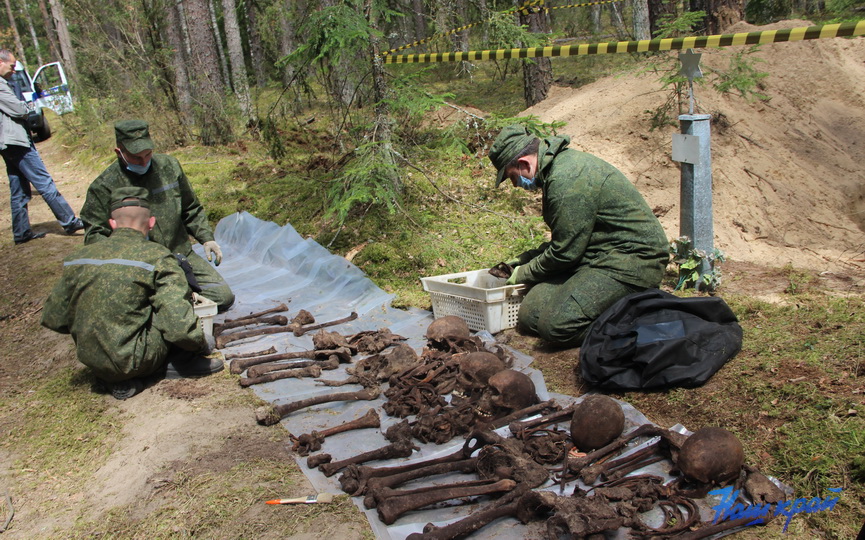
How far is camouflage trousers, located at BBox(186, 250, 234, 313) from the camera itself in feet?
20.8

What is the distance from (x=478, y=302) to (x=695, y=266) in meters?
2.08

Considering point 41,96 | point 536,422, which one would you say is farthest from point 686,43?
point 41,96

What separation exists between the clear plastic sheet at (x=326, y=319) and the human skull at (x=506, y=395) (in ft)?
0.65

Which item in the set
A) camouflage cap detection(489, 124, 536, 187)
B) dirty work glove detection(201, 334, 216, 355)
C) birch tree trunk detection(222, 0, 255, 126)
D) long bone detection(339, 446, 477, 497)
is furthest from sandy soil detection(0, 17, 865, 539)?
birch tree trunk detection(222, 0, 255, 126)

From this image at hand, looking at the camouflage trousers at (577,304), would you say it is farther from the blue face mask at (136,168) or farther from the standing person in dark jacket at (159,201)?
the blue face mask at (136,168)

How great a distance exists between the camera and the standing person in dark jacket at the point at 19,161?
318 inches

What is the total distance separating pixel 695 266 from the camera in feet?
18.8

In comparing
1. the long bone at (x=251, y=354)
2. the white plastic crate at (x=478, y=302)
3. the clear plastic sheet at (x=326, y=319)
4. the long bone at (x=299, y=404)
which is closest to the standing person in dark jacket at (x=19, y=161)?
the clear plastic sheet at (x=326, y=319)

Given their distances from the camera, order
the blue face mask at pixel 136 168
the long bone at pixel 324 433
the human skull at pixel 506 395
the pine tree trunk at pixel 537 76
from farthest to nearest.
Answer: the pine tree trunk at pixel 537 76
the blue face mask at pixel 136 168
the human skull at pixel 506 395
the long bone at pixel 324 433

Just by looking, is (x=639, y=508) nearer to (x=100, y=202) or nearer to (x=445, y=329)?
(x=445, y=329)

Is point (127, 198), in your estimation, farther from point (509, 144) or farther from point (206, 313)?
point (509, 144)

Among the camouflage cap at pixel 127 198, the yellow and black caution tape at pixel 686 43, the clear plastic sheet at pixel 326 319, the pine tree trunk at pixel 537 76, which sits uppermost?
the yellow and black caution tape at pixel 686 43

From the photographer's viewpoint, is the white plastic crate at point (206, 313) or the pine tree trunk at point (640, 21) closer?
the white plastic crate at point (206, 313)

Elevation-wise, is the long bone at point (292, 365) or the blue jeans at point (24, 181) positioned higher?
the blue jeans at point (24, 181)
